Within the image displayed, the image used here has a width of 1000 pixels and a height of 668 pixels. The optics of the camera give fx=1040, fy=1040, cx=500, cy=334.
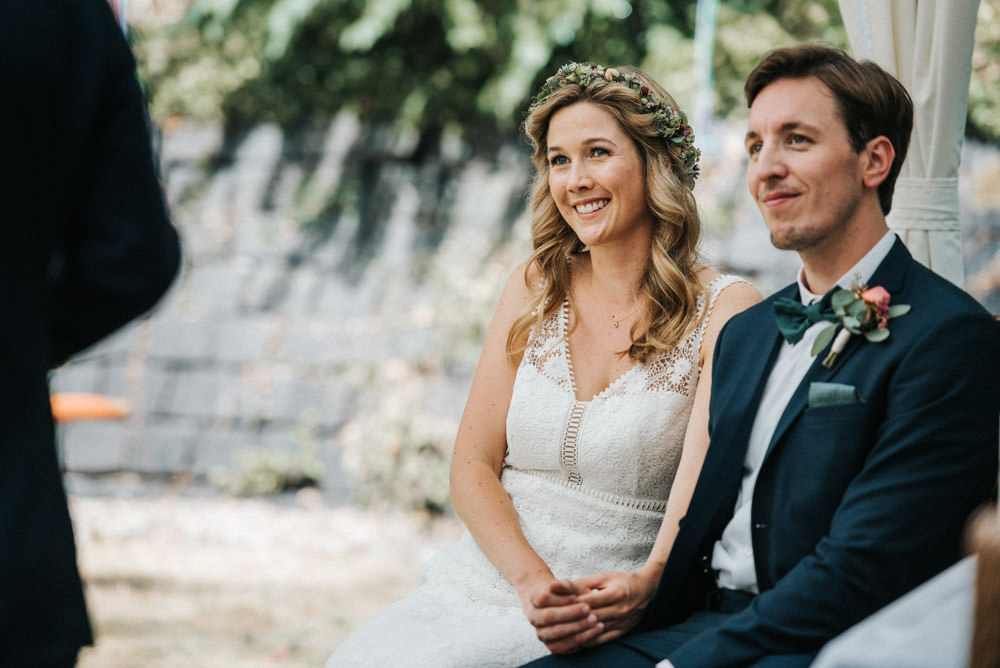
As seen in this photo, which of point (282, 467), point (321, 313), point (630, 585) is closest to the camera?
point (630, 585)

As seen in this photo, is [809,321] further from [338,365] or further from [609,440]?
[338,365]

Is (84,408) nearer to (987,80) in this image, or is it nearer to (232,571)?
(232,571)

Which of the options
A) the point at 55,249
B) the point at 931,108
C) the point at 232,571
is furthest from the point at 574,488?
the point at 232,571

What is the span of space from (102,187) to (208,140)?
22.8 ft

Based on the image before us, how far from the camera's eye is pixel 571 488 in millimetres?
2709

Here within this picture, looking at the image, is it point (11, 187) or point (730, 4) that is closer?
point (11, 187)

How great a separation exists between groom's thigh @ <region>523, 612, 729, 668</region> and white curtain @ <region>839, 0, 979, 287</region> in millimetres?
1147

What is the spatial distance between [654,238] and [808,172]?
2.27ft

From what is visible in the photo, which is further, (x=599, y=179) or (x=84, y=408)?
(x=84, y=408)

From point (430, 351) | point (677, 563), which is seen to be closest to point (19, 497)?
point (677, 563)

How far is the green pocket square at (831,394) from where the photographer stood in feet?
6.73

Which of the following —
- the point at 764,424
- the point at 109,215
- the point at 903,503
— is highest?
the point at 109,215

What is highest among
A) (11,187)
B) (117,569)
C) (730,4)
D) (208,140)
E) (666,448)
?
(730,4)

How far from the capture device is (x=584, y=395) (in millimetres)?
2750
